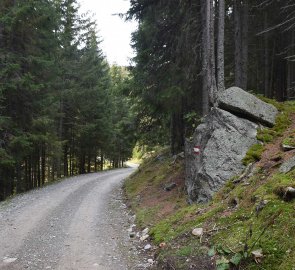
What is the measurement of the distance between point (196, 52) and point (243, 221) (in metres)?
10.1

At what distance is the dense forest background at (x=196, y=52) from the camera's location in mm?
12938

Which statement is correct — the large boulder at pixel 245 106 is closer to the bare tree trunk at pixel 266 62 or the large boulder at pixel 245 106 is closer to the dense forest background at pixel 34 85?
the bare tree trunk at pixel 266 62

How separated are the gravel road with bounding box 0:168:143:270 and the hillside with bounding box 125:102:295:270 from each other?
0.90m

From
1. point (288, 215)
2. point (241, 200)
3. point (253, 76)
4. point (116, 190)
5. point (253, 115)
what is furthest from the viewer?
point (253, 76)

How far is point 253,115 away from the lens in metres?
10.8

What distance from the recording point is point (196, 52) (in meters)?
15.1

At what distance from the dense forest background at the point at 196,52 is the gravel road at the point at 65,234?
4.95 m

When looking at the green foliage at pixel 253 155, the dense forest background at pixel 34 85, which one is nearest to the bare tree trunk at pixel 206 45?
the green foliage at pixel 253 155

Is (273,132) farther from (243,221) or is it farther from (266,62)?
(266,62)

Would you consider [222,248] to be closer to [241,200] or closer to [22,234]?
[241,200]

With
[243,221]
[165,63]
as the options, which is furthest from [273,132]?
[165,63]

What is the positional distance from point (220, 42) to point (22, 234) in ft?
29.7

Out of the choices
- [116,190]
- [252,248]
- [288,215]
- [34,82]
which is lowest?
[116,190]

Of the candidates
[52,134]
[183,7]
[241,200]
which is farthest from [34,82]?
[241,200]
